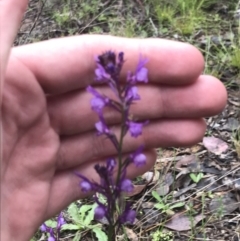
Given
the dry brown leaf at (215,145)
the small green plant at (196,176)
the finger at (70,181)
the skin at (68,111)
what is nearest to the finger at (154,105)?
the skin at (68,111)

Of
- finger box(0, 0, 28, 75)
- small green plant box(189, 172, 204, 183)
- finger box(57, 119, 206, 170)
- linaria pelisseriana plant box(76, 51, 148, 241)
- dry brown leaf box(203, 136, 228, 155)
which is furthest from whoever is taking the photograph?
dry brown leaf box(203, 136, 228, 155)

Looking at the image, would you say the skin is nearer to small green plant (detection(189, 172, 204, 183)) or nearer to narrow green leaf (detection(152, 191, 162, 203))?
narrow green leaf (detection(152, 191, 162, 203))

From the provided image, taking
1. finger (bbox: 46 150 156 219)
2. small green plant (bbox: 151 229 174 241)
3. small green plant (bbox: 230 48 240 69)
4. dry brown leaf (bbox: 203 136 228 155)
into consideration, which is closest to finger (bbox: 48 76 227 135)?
finger (bbox: 46 150 156 219)

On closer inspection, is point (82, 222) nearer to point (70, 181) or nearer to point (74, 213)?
point (74, 213)

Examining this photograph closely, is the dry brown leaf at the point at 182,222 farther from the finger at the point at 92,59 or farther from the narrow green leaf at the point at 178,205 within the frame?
the finger at the point at 92,59

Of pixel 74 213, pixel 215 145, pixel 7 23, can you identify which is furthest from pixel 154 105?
pixel 215 145

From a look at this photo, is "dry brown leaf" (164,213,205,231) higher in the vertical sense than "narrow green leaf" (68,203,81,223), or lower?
lower
